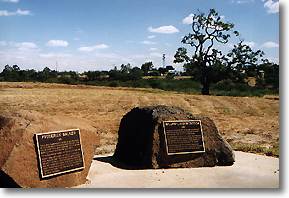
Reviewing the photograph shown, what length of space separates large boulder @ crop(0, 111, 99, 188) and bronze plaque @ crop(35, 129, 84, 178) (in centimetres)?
8

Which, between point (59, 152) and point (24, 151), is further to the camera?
point (59, 152)

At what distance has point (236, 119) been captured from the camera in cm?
1588

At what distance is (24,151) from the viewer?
6.01 m

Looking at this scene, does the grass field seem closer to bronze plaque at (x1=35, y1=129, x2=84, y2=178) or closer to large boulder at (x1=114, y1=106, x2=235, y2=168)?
large boulder at (x1=114, y1=106, x2=235, y2=168)

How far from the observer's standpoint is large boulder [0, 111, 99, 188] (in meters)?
5.89

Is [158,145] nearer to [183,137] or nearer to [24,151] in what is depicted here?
[183,137]

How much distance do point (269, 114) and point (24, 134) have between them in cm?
1403

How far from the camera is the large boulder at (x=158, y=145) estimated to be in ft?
24.7

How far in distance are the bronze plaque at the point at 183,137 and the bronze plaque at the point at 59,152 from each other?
174 cm

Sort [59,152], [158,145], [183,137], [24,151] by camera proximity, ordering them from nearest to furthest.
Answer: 1. [24,151]
2. [59,152]
3. [158,145]
4. [183,137]

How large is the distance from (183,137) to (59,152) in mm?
2421

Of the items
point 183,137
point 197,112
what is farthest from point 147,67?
point 183,137

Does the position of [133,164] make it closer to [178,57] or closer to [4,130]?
[4,130]

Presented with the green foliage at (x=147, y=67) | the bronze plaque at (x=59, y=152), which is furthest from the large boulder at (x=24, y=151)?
the green foliage at (x=147, y=67)
